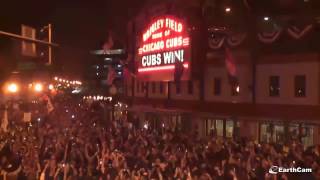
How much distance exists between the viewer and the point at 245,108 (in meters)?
28.0

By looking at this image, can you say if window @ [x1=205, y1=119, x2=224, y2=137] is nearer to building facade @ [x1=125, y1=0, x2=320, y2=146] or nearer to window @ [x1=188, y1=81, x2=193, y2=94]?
building facade @ [x1=125, y1=0, x2=320, y2=146]

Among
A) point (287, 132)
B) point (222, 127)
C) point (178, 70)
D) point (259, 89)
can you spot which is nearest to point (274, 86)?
point (259, 89)

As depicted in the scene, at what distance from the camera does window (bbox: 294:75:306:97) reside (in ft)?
80.8

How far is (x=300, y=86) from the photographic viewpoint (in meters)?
24.9

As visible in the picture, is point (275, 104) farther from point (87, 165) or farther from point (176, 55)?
point (87, 165)

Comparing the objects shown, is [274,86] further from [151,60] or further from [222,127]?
[151,60]

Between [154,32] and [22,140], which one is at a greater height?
[154,32]

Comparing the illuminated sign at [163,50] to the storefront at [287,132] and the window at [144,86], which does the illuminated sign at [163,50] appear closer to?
the storefront at [287,132]

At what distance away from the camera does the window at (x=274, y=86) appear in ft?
86.5

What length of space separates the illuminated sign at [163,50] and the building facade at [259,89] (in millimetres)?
1344

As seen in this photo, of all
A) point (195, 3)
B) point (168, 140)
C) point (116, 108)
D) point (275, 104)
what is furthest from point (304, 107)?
point (116, 108)

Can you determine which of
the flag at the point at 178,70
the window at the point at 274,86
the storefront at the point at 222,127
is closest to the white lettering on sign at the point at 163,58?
the flag at the point at 178,70

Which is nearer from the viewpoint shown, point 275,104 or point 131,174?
point 131,174

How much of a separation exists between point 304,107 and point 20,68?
46.1 ft
